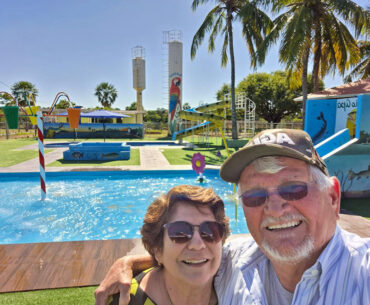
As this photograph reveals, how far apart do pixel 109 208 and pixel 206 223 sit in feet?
21.2

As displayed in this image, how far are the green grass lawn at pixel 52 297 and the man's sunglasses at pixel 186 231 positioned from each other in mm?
1878

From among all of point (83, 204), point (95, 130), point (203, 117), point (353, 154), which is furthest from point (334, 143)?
point (95, 130)

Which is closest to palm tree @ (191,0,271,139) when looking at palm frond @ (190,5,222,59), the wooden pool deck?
palm frond @ (190,5,222,59)

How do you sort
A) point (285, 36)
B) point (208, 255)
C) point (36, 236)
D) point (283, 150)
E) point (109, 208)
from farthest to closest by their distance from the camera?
1. point (285, 36)
2. point (109, 208)
3. point (36, 236)
4. point (208, 255)
5. point (283, 150)

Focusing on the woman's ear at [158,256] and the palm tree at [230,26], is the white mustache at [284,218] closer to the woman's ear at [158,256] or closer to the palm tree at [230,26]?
the woman's ear at [158,256]

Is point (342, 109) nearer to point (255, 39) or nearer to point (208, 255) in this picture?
point (208, 255)

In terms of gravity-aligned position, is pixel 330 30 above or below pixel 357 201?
above

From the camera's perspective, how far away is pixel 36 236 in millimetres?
5750

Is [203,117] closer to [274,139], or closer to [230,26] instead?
[230,26]

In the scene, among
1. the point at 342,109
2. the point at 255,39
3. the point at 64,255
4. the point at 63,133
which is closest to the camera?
the point at 64,255

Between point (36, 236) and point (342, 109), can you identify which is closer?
point (36, 236)

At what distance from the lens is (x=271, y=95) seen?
117ft

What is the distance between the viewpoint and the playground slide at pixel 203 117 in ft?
58.7

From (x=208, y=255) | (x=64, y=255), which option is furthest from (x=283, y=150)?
(x=64, y=255)
